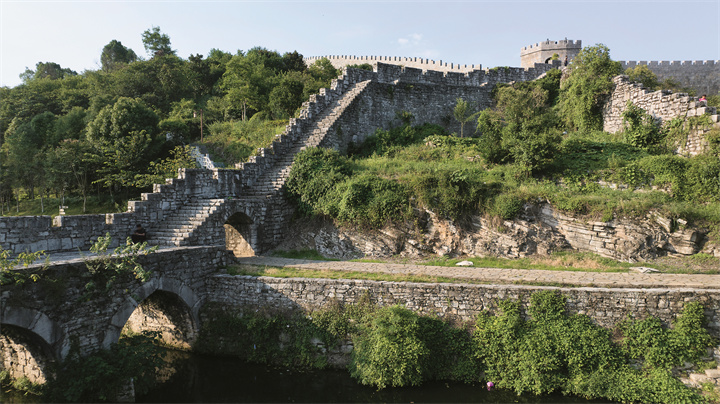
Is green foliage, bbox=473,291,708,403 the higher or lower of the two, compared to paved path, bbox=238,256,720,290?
lower

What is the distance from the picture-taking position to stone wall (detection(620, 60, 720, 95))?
25.9 m

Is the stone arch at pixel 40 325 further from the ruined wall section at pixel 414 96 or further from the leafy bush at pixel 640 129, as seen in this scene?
the leafy bush at pixel 640 129

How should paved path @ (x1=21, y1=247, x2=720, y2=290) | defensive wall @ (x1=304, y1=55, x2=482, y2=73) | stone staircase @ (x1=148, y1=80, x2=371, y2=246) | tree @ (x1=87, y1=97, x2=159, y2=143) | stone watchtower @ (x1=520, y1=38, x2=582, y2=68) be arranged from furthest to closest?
defensive wall @ (x1=304, y1=55, x2=482, y2=73) → stone watchtower @ (x1=520, y1=38, x2=582, y2=68) → tree @ (x1=87, y1=97, x2=159, y2=143) → stone staircase @ (x1=148, y1=80, x2=371, y2=246) → paved path @ (x1=21, y1=247, x2=720, y2=290)

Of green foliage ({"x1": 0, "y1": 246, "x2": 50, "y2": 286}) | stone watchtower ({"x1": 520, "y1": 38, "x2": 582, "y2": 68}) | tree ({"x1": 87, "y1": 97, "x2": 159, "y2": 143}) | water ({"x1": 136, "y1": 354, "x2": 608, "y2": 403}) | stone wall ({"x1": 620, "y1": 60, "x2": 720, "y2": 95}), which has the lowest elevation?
water ({"x1": 136, "y1": 354, "x2": 608, "y2": 403})

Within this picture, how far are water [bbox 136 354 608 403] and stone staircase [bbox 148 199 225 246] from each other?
3978mm

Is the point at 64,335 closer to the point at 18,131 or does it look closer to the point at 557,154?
the point at 557,154

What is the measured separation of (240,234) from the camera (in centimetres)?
1579

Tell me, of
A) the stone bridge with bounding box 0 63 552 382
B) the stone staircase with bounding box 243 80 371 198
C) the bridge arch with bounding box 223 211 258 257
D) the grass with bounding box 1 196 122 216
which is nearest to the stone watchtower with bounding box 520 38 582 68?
the stone bridge with bounding box 0 63 552 382

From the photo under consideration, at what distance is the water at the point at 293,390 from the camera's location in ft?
31.3

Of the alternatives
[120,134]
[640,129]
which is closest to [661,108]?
A: [640,129]

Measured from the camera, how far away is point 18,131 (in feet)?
89.2

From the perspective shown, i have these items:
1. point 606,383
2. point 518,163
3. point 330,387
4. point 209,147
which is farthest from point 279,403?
point 209,147

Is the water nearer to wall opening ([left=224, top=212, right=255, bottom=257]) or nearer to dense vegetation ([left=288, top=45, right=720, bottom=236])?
wall opening ([left=224, top=212, right=255, bottom=257])

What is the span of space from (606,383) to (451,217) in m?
6.60
